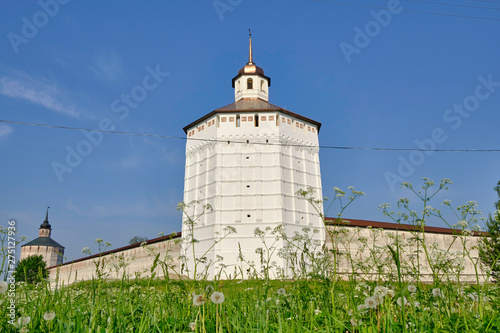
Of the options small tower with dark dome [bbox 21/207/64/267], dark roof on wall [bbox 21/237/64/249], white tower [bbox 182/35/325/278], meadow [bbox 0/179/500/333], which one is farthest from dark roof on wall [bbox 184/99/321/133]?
dark roof on wall [bbox 21/237/64/249]

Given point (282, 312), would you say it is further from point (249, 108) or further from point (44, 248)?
point (44, 248)

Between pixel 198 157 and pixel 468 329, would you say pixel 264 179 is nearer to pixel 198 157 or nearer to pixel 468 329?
pixel 198 157

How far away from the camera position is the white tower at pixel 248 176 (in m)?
32.1

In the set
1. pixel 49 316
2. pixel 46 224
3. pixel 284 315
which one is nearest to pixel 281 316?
pixel 284 315

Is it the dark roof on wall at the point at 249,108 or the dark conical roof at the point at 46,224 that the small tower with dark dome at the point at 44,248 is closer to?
the dark conical roof at the point at 46,224

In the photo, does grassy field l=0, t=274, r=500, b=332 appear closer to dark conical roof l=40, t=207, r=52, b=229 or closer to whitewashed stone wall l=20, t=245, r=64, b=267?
whitewashed stone wall l=20, t=245, r=64, b=267

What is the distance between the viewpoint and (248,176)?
33.9m

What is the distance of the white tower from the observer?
32.1m

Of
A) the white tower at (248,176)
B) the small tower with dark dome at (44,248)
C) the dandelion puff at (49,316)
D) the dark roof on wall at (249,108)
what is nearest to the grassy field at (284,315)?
the dandelion puff at (49,316)

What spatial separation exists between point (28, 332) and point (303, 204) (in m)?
33.3

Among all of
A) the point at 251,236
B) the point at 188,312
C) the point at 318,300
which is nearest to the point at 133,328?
the point at 188,312

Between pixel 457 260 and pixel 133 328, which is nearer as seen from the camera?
pixel 133 328

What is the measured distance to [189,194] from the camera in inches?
1451

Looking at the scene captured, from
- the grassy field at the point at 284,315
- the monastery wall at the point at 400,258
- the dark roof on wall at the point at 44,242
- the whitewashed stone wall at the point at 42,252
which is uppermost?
the dark roof on wall at the point at 44,242
